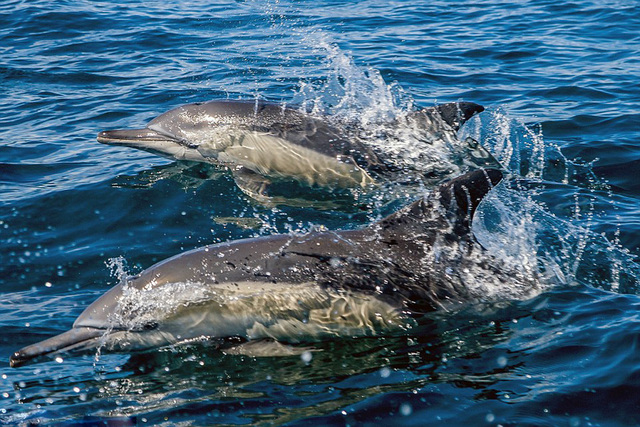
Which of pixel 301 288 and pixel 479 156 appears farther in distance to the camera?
pixel 479 156

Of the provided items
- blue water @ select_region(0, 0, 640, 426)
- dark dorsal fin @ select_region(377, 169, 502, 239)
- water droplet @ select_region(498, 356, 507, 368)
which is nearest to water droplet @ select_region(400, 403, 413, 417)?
blue water @ select_region(0, 0, 640, 426)

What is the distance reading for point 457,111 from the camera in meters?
9.47

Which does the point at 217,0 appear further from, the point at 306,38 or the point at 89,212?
the point at 89,212

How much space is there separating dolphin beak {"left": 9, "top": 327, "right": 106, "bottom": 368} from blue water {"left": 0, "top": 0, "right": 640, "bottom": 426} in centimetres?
15

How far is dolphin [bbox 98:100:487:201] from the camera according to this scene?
9695 mm

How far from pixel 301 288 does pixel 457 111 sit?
387 cm

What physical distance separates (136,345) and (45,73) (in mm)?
9939

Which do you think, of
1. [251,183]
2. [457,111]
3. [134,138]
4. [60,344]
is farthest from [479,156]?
[60,344]

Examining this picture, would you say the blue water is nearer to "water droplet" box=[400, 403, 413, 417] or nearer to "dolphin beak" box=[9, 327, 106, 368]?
"water droplet" box=[400, 403, 413, 417]

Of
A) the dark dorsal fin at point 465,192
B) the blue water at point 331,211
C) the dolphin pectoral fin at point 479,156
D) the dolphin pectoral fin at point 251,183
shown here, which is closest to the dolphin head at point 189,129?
the blue water at point 331,211

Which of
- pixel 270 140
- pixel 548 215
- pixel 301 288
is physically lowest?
pixel 548 215

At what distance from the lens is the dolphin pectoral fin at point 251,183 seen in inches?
379

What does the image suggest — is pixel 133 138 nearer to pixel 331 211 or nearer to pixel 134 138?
pixel 134 138

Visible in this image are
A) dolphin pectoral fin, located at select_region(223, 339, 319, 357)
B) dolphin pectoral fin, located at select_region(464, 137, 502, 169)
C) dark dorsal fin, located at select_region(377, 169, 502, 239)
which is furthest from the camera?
dolphin pectoral fin, located at select_region(464, 137, 502, 169)
